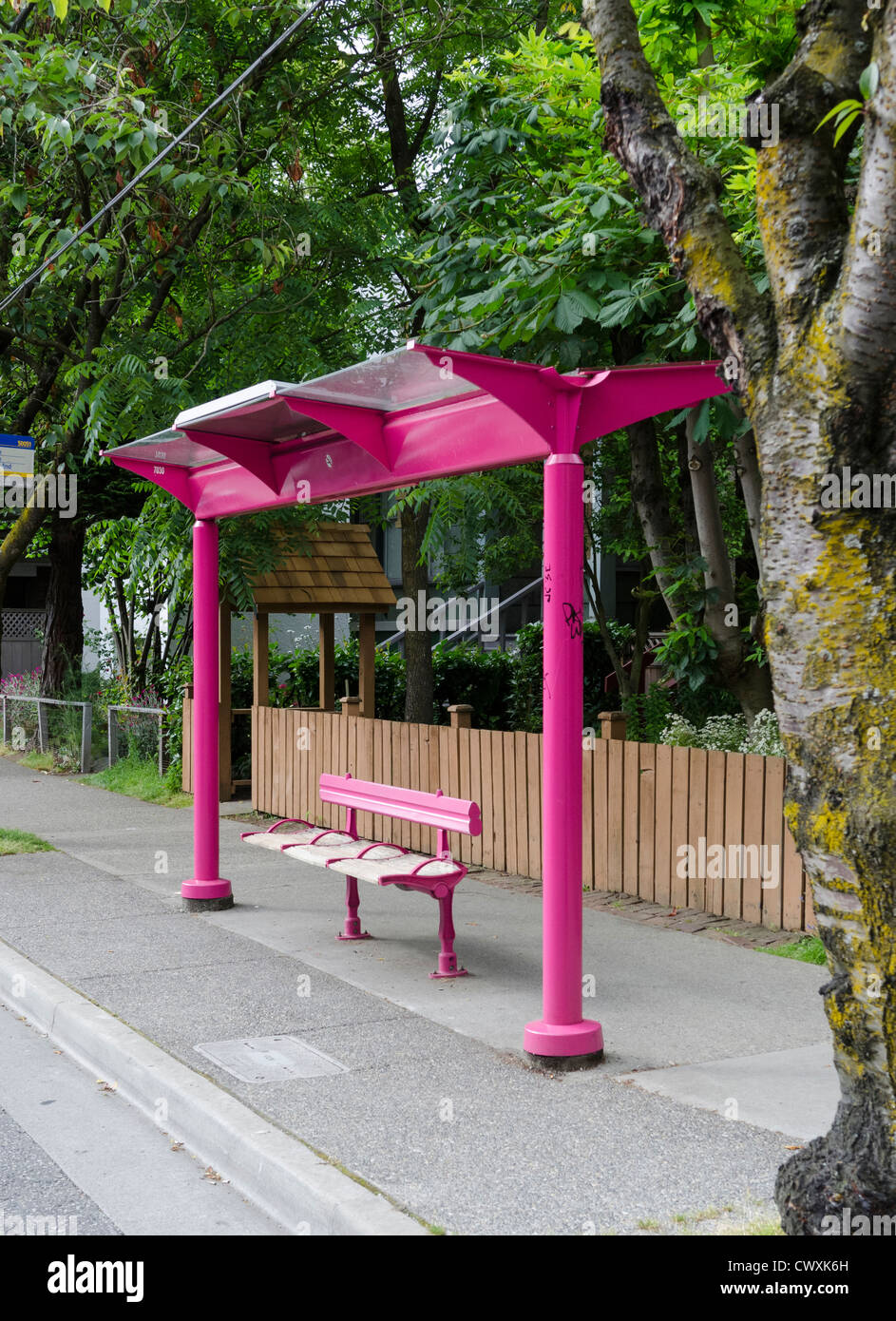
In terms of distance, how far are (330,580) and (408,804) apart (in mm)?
6230

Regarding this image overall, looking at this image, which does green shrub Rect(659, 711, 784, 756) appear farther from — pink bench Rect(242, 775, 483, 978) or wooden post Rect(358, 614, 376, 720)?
wooden post Rect(358, 614, 376, 720)

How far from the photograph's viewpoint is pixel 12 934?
8141 mm

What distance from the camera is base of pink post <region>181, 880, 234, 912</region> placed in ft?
29.1

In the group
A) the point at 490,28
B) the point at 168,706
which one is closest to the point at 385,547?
the point at 168,706

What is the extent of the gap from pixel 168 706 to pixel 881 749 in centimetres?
1350

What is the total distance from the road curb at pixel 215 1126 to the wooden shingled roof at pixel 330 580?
22.2ft

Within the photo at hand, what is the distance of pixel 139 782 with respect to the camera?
1549cm

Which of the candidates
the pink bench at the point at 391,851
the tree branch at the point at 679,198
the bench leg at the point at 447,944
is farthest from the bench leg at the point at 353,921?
the tree branch at the point at 679,198

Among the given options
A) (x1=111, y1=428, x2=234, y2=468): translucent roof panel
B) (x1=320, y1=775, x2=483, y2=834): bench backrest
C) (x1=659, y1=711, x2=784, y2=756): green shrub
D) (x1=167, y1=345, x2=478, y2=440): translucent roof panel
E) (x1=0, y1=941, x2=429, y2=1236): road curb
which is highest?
(x1=111, y1=428, x2=234, y2=468): translucent roof panel

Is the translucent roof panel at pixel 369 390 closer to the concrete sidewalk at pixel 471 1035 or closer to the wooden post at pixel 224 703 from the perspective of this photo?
the concrete sidewalk at pixel 471 1035

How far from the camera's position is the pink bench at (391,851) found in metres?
7.06

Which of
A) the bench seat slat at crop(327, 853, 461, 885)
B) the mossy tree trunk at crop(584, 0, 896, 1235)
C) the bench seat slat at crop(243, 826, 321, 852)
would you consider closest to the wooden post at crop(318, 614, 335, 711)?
the bench seat slat at crop(243, 826, 321, 852)

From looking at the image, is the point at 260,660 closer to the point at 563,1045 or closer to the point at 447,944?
the point at 447,944

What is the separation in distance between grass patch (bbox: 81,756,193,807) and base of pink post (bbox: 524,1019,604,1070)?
30.0 feet
